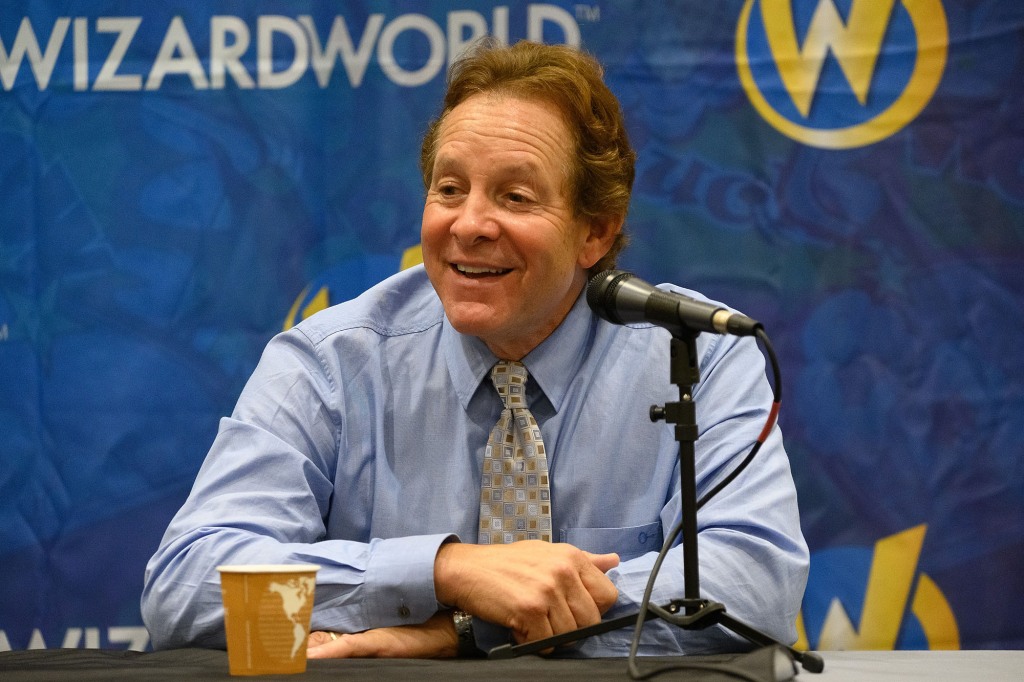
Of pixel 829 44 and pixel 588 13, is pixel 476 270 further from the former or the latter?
pixel 829 44

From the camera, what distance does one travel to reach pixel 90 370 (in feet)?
7.76

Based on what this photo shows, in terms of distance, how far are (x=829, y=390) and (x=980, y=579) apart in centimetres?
52

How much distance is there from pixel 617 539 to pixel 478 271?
50cm

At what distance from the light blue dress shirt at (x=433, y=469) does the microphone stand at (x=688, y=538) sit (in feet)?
0.64

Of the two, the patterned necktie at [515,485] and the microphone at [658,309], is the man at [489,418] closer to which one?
the patterned necktie at [515,485]

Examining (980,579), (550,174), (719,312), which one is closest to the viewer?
(719,312)

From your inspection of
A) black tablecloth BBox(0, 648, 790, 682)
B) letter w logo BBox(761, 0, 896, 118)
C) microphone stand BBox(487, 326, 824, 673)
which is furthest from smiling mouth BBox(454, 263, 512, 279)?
letter w logo BBox(761, 0, 896, 118)

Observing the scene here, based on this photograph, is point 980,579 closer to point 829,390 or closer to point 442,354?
point 829,390

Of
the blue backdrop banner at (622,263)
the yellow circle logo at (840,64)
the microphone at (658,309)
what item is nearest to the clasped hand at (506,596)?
the microphone at (658,309)

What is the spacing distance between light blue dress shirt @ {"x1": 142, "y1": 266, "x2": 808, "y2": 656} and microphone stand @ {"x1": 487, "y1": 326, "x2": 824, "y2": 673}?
0.19 meters

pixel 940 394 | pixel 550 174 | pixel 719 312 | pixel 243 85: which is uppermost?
pixel 243 85

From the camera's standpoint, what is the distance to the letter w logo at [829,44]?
7.68 feet

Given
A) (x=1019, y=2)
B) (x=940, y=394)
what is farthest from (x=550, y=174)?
(x=1019, y=2)

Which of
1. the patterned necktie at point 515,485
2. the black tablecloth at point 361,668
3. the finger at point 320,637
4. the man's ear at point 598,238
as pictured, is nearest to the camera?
the black tablecloth at point 361,668
